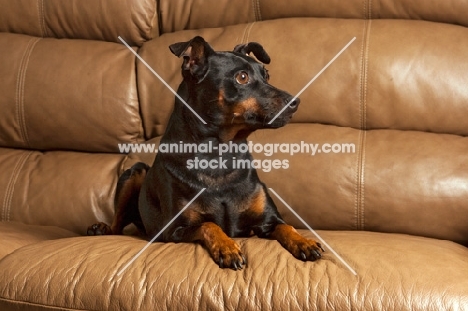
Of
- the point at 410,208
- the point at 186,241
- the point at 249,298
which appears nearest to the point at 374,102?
the point at 410,208

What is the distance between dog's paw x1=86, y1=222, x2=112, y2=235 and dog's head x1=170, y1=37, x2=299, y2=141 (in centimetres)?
68

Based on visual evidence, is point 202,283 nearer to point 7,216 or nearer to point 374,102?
point 374,102

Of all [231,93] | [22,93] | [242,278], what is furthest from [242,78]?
[22,93]

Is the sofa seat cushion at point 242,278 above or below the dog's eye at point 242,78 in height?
below

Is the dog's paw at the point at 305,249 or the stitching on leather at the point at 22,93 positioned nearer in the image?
the dog's paw at the point at 305,249

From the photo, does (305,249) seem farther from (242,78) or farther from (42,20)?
(42,20)

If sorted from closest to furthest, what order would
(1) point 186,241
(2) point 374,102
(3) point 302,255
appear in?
1. (3) point 302,255
2. (1) point 186,241
3. (2) point 374,102

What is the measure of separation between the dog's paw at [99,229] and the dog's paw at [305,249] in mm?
842

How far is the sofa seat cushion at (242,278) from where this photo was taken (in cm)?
159

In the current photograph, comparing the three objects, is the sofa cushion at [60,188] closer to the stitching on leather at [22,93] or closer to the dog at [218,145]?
the stitching on leather at [22,93]

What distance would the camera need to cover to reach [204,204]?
2.03m

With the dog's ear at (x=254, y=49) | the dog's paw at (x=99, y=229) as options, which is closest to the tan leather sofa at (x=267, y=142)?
the dog's paw at (x=99, y=229)

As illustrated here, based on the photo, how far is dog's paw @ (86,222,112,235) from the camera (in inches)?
95.0

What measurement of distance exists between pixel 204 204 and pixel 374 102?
804 millimetres
